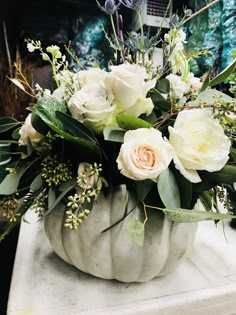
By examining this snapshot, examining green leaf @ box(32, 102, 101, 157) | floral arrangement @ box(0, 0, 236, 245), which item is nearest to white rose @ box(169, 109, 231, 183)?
floral arrangement @ box(0, 0, 236, 245)

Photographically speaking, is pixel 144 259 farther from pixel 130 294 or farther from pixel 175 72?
pixel 175 72

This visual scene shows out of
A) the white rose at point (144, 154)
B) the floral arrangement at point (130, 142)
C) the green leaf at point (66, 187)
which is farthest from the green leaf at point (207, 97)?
the green leaf at point (66, 187)

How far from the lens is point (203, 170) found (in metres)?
0.39

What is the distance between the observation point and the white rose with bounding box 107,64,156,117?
373mm

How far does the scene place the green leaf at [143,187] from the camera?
0.37 m

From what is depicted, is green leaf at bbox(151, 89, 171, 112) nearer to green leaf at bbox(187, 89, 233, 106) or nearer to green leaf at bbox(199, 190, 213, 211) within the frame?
green leaf at bbox(187, 89, 233, 106)

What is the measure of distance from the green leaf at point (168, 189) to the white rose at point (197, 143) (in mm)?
20

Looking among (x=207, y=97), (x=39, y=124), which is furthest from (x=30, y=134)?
(x=207, y=97)

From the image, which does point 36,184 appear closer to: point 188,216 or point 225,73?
point 188,216

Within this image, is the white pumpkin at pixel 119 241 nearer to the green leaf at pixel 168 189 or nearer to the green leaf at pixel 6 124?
the green leaf at pixel 168 189

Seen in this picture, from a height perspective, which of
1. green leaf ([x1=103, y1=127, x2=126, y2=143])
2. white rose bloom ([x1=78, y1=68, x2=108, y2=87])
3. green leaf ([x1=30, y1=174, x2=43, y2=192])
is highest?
white rose bloom ([x1=78, y1=68, x2=108, y2=87])

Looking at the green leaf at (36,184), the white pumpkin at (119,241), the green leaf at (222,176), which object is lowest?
the white pumpkin at (119,241)

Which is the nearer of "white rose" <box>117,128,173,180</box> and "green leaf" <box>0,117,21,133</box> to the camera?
"white rose" <box>117,128,173,180</box>

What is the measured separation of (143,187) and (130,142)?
0.06 m
